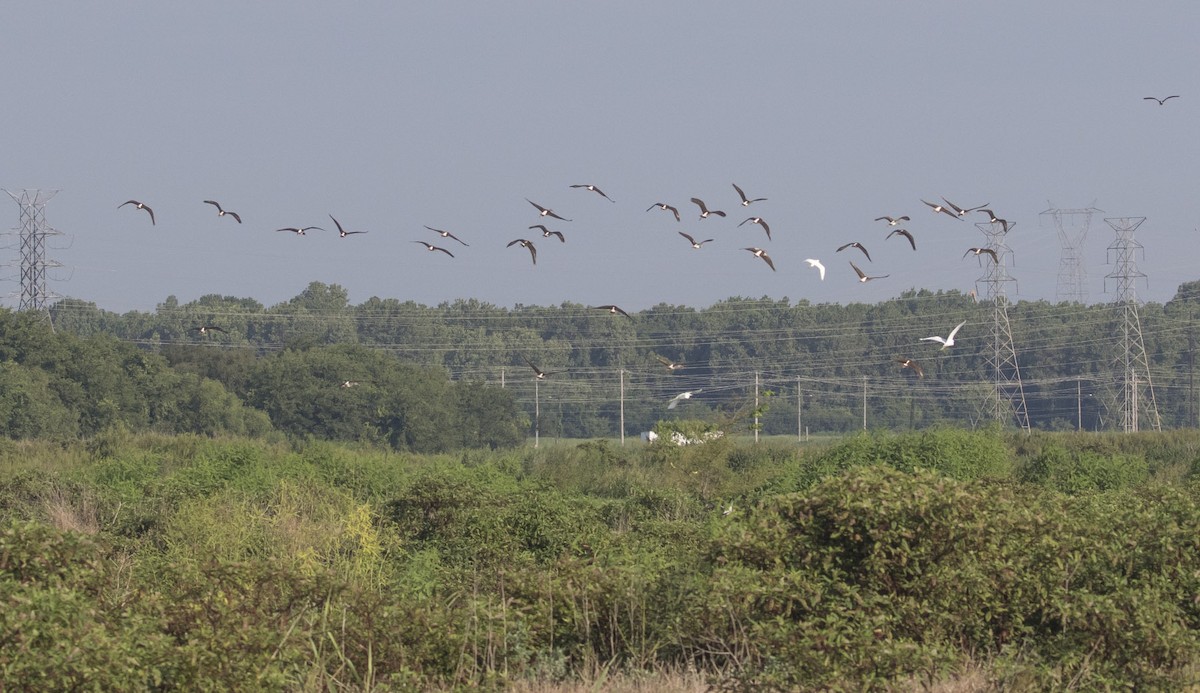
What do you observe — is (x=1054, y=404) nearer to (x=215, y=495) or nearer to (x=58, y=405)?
(x=58, y=405)

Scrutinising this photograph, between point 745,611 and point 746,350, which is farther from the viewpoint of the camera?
point 746,350

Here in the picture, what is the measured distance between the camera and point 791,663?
8.51 metres

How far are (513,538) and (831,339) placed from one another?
73.2 metres

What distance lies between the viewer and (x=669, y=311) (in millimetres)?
95500

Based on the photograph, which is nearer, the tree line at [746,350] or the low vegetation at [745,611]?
the low vegetation at [745,611]

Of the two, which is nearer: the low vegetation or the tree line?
the low vegetation

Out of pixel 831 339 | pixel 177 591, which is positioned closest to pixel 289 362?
pixel 831 339

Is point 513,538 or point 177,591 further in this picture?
point 513,538

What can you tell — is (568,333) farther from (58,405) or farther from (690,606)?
(690,606)

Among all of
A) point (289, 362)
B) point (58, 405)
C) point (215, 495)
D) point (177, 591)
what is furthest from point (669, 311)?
point (177, 591)

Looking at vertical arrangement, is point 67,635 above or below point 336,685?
above

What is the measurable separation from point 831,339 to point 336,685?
8173cm

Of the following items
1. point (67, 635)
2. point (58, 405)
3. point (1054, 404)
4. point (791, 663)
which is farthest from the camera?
point (1054, 404)

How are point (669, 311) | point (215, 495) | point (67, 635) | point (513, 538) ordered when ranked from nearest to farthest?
point (67, 635)
point (513, 538)
point (215, 495)
point (669, 311)
